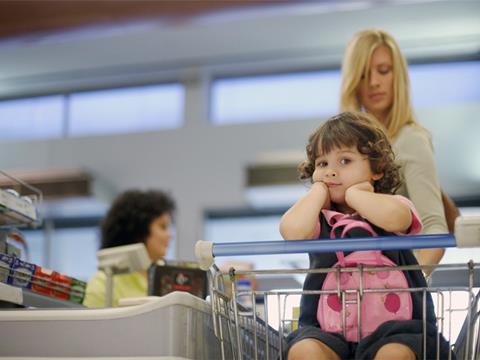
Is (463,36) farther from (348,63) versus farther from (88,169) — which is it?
(348,63)

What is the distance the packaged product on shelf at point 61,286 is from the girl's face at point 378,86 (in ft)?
2.98

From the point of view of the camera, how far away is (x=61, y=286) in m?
1.71

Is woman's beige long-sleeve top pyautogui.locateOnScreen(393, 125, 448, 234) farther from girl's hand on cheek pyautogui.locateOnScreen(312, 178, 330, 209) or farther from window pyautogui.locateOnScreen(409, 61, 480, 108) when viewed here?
window pyautogui.locateOnScreen(409, 61, 480, 108)

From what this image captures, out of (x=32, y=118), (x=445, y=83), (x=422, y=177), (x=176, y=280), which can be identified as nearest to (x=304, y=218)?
(x=422, y=177)

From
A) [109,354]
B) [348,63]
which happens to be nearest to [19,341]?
[109,354]

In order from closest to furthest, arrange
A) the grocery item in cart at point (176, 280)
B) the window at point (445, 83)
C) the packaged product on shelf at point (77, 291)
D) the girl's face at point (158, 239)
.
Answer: the packaged product on shelf at point (77, 291) < the grocery item in cart at point (176, 280) < the girl's face at point (158, 239) < the window at point (445, 83)

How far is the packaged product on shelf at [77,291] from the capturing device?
1757 millimetres

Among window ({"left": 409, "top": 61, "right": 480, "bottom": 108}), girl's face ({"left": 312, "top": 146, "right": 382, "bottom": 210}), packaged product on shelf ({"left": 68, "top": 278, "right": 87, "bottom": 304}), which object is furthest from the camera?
window ({"left": 409, "top": 61, "right": 480, "bottom": 108})

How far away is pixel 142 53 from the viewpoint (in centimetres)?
700

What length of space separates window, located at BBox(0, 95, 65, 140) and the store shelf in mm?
5929

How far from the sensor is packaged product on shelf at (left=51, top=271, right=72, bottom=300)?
1.68m

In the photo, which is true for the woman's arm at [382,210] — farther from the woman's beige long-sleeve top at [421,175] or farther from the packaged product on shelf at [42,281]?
the packaged product on shelf at [42,281]

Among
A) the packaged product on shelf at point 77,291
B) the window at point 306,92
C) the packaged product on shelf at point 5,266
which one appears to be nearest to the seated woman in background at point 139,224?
the packaged product on shelf at point 77,291

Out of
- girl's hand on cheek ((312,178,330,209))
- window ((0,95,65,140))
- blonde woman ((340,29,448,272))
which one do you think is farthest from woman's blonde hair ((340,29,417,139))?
window ((0,95,65,140))
